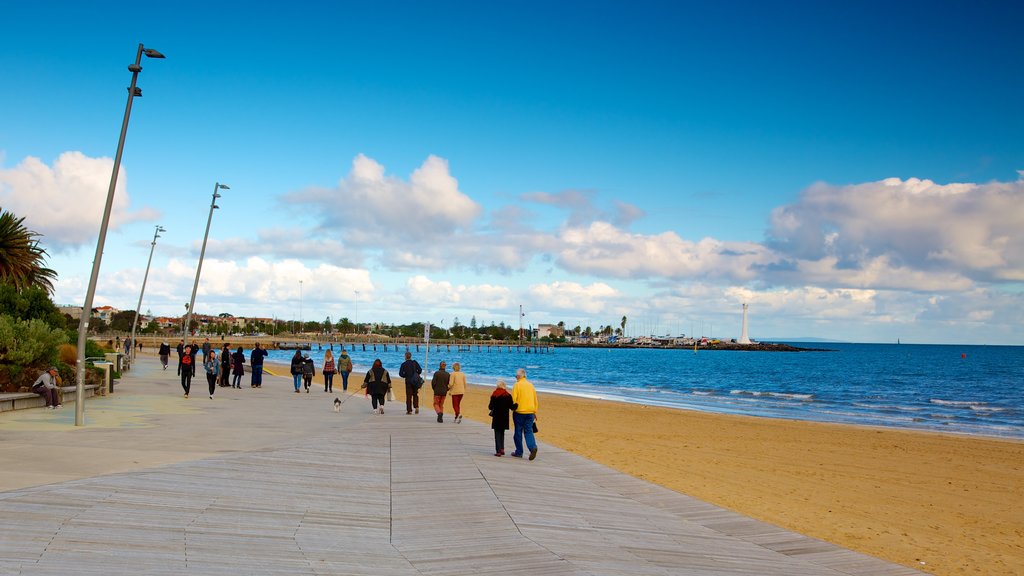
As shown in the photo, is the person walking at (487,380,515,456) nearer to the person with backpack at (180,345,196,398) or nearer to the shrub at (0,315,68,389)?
the shrub at (0,315,68,389)

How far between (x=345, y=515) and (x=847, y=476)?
1316 centimetres

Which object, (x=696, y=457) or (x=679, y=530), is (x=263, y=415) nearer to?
(x=696, y=457)

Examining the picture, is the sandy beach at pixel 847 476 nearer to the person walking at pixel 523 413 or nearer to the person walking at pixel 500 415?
the person walking at pixel 500 415

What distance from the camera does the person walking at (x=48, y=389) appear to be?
64.0 ft

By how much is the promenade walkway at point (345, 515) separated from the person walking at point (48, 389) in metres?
4.95

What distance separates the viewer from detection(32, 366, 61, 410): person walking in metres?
19.5

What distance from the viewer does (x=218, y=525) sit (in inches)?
308

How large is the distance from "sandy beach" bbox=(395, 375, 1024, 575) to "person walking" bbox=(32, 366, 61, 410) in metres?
11.5

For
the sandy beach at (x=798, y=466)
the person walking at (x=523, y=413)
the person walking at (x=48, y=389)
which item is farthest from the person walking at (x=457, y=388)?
the person walking at (x=48, y=389)

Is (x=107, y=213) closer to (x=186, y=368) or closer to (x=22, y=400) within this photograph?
(x=22, y=400)

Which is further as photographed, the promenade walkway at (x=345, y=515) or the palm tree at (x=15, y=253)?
the palm tree at (x=15, y=253)

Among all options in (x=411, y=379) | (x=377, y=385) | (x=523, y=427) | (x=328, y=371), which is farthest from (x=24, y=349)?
(x=523, y=427)

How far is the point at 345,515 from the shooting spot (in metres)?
8.89

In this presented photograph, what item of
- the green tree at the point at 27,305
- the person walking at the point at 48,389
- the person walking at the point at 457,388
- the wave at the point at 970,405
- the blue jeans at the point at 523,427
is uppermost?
the green tree at the point at 27,305
